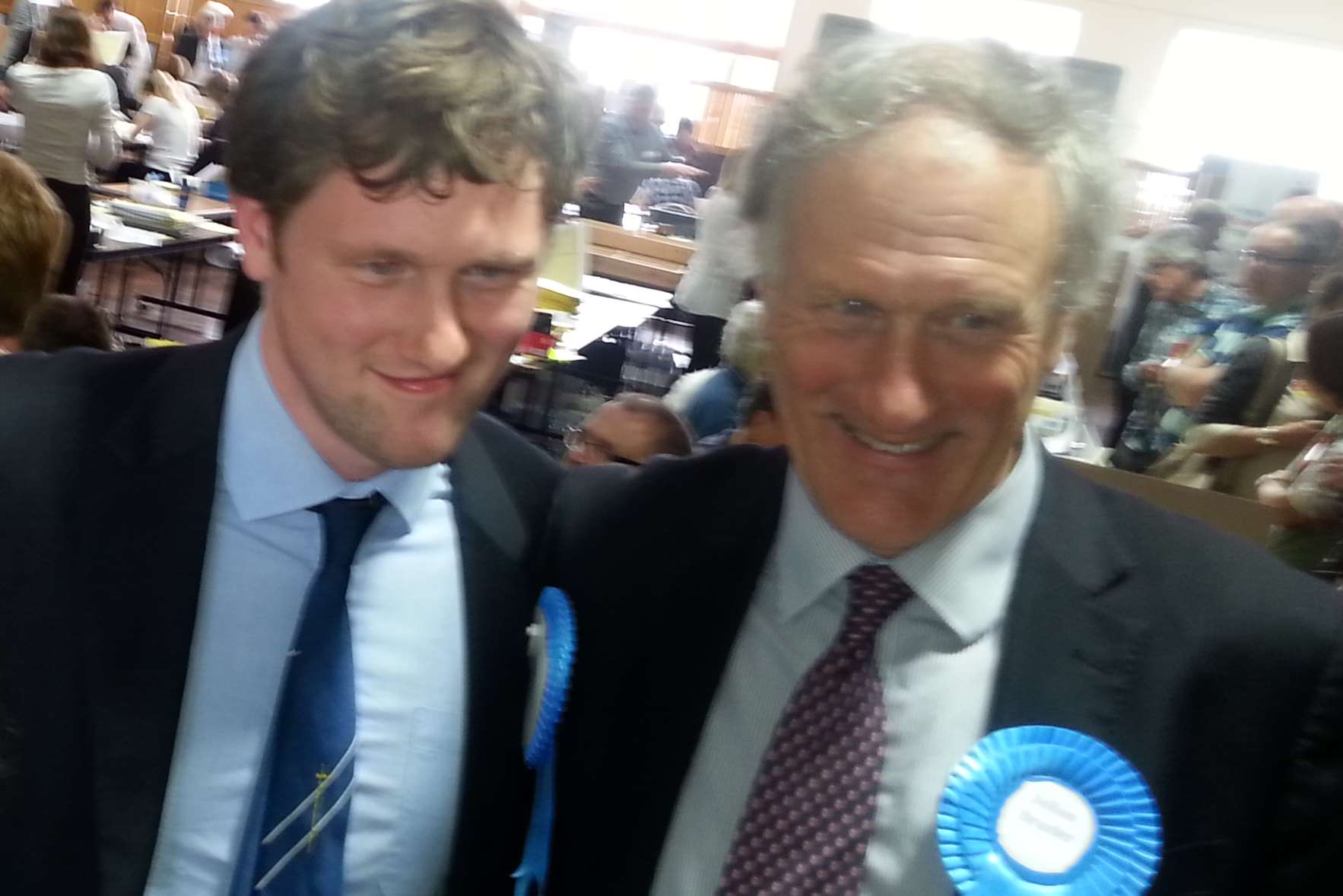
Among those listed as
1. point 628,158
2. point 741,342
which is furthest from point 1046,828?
point 628,158

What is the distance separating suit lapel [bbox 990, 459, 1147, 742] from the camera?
1155 mm

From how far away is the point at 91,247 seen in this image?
194 inches

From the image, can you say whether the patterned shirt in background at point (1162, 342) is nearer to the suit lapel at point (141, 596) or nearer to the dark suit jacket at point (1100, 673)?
the dark suit jacket at point (1100, 673)

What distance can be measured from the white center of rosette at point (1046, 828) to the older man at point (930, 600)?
65 mm

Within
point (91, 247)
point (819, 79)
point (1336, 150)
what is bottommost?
point (91, 247)

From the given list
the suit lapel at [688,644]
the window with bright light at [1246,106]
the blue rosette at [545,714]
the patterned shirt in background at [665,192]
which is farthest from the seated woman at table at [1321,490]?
the window with bright light at [1246,106]

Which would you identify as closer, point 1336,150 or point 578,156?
point 578,156

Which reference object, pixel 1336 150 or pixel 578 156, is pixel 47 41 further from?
pixel 1336 150

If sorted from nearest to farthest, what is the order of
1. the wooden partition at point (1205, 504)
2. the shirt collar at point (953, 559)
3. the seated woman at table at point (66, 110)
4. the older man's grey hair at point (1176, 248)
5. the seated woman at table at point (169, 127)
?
the shirt collar at point (953, 559)
the wooden partition at point (1205, 504)
the older man's grey hair at point (1176, 248)
the seated woman at table at point (66, 110)
the seated woman at table at point (169, 127)

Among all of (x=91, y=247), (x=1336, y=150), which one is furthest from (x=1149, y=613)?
(x=1336, y=150)

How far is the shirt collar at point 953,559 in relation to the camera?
1199mm

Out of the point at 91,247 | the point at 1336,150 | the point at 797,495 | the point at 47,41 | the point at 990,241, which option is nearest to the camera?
the point at 990,241

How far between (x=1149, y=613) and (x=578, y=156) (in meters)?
0.77

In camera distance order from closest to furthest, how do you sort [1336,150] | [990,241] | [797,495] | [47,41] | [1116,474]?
[990,241], [797,495], [1116,474], [47,41], [1336,150]
